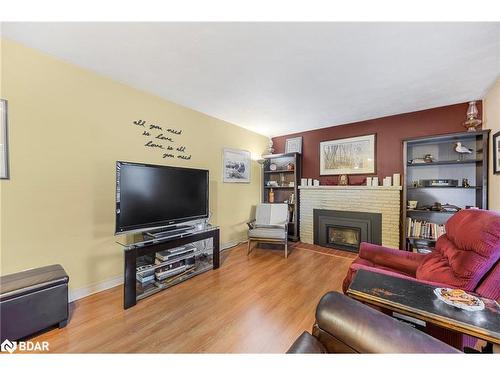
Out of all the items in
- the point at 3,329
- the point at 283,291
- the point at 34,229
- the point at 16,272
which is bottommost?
the point at 283,291

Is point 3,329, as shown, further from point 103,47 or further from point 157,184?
point 103,47

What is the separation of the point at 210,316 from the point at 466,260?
76.0 inches

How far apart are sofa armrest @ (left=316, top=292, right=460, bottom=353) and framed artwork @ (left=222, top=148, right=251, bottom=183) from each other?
9.64ft

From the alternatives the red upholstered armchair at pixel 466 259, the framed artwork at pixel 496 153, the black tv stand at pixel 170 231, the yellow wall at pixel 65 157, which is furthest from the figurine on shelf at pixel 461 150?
the yellow wall at pixel 65 157

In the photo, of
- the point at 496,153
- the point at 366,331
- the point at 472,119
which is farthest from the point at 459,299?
the point at 472,119

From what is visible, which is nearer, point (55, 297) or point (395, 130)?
point (55, 297)

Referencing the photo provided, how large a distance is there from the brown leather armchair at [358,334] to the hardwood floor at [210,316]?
704mm

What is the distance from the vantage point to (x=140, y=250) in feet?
6.66

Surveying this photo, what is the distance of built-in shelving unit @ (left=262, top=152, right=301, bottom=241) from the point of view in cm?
421

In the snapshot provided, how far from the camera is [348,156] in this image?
3799 mm

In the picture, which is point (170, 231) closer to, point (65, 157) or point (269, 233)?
point (65, 157)

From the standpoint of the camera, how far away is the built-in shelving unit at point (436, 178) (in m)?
2.77
